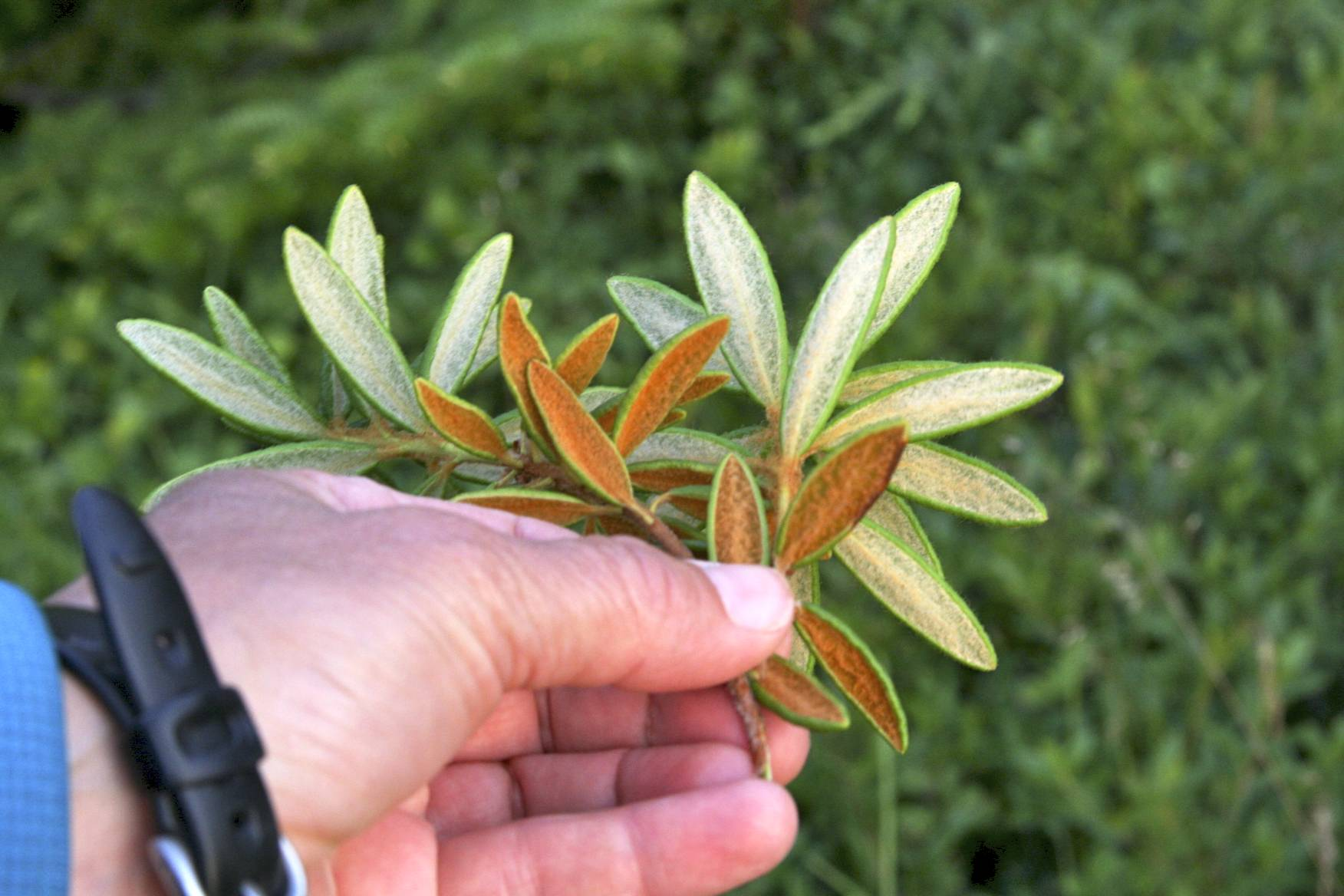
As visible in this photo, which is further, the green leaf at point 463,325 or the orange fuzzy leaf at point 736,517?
the green leaf at point 463,325

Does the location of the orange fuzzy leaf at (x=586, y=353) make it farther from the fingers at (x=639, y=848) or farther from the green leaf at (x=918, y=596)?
the fingers at (x=639, y=848)

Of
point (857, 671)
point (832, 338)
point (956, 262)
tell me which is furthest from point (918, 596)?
point (956, 262)

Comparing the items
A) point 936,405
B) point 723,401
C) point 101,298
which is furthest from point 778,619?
point 101,298

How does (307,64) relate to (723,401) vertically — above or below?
above

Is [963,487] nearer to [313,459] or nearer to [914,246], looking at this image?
[914,246]

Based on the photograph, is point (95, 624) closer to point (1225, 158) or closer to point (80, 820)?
point (80, 820)

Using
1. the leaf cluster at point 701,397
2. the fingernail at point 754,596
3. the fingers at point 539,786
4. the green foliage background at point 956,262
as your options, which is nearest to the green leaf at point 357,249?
the leaf cluster at point 701,397
